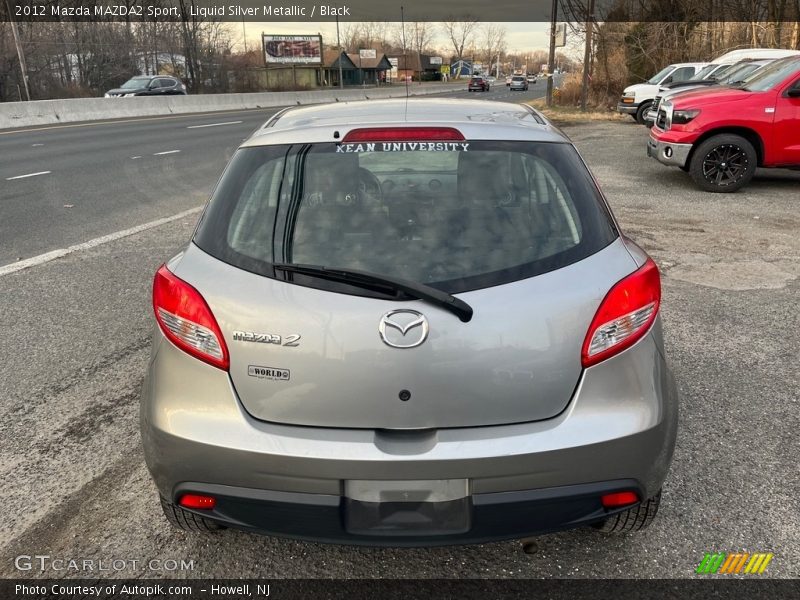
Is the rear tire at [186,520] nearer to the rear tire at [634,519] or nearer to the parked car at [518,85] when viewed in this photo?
the rear tire at [634,519]

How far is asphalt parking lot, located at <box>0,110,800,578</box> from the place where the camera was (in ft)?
8.08

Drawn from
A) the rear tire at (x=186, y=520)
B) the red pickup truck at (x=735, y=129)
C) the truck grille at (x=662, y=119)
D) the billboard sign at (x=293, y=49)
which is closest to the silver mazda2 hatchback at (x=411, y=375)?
the rear tire at (x=186, y=520)

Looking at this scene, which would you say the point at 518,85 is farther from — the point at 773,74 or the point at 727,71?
the point at 773,74

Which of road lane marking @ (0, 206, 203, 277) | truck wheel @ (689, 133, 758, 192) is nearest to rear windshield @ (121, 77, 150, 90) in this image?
road lane marking @ (0, 206, 203, 277)

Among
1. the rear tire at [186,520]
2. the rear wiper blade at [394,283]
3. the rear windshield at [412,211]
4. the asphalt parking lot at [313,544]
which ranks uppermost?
the rear windshield at [412,211]

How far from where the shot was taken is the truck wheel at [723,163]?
9.41 m

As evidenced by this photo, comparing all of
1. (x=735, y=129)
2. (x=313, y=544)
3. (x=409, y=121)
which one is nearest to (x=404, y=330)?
(x=409, y=121)

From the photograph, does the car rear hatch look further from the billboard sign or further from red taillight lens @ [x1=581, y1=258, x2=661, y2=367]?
the billboard sign

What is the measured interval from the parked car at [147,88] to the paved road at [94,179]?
990 centimetres

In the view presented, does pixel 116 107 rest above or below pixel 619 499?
above

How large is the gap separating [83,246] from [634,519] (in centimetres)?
623

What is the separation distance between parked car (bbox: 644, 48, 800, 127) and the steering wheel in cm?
1113

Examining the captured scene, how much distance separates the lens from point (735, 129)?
9367 mm

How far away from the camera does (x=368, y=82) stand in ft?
322
